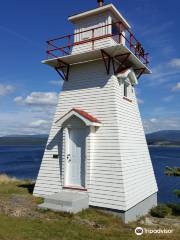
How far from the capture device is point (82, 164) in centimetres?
1256

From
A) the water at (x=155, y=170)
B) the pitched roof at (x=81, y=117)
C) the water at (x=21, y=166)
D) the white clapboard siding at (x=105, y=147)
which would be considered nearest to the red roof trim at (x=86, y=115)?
the pitched roof at (x=81, y=117)

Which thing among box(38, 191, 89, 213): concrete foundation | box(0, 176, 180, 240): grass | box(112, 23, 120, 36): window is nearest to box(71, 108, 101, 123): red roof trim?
box(38, 191, 89, 213): concrete foundation

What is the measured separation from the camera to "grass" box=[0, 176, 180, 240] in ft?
27.3

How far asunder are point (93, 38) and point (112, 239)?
926cm

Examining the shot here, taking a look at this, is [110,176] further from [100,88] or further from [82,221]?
[100,88]

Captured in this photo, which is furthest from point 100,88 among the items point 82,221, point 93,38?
point 82,221

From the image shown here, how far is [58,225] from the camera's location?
9250 millimetres

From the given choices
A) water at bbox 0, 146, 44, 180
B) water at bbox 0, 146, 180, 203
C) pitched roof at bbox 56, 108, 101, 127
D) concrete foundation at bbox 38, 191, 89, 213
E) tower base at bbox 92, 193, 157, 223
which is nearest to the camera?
concrete foundation at bbox 38, 191, 89, 213

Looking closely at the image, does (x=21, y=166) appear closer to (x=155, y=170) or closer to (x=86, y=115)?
(x=155, y=170)

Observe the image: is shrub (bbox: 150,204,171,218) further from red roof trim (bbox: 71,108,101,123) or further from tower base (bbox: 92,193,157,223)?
red roof trim (bbox: 71,108,101,123)

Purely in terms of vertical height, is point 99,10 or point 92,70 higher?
point 99,10

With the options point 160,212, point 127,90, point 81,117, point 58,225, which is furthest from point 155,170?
point 58,225

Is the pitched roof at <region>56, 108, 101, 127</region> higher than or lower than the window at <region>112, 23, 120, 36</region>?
lower

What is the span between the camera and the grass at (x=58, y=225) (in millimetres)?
8312
